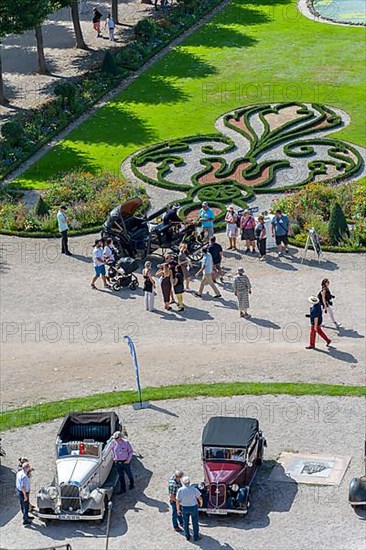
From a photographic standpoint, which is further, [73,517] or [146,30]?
[146,30]

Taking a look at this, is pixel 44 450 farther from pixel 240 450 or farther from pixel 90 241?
pixel 90 241

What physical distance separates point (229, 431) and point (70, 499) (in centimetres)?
432

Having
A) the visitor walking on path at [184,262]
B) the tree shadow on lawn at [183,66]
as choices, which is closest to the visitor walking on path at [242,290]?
the visitor walking on path at [184,262]

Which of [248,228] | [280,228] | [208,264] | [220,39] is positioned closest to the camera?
[208,264]

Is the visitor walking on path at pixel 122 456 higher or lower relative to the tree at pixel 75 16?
lower

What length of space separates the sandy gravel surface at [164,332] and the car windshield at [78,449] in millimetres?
4821

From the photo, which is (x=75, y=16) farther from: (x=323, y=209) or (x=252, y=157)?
(x=323, y=209)

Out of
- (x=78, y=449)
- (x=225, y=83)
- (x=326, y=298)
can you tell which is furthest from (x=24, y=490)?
(x=225, y=83)

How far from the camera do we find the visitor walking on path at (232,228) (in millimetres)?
45156

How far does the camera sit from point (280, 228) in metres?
44.4

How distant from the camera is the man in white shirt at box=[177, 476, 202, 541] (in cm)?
2808

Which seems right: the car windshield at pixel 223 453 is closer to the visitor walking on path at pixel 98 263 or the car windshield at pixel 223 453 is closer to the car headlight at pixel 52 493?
the car headlight at pixel 52 493

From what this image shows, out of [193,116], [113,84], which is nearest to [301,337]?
[193,116]

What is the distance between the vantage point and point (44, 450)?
32719mm
